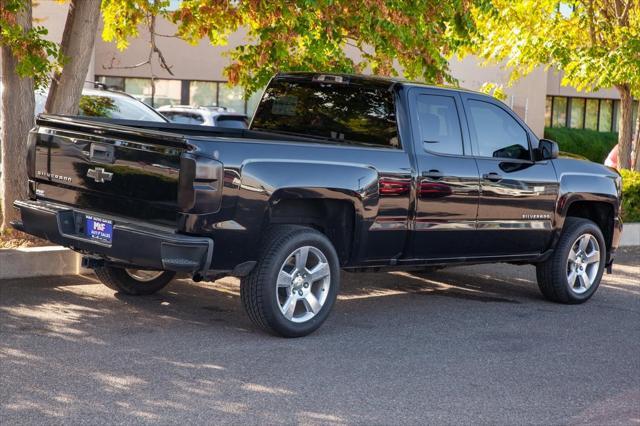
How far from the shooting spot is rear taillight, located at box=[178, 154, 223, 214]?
276 inches

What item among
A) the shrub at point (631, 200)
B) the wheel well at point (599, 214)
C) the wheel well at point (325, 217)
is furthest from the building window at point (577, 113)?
the wheel well at point (325, 217)

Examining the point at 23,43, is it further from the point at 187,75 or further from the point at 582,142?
the point at 582,142

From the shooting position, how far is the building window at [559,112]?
157 ft

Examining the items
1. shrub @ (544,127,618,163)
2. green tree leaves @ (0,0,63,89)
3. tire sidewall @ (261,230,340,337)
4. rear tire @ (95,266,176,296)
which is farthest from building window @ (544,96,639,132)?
tire sidewall @ (261,230,340,337)

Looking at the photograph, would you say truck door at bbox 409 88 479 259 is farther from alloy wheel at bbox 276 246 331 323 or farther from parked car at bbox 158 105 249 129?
parked car at bbox 158 105 249 129

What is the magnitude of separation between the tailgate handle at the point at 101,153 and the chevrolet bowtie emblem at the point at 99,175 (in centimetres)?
7

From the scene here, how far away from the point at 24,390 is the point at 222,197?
182 centimetres

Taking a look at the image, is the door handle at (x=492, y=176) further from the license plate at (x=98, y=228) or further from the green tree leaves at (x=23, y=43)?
the green tree leaves at (x=23, y=43)

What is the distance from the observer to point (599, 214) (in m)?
10.7

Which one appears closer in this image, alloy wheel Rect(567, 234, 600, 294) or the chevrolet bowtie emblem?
the chevrolet bowtie emblem

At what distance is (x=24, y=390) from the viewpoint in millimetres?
6098

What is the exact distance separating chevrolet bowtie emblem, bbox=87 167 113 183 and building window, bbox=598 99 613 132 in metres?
44.6

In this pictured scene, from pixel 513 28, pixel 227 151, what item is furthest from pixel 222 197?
pixel 513 28

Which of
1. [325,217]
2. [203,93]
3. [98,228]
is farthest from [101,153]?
[203,93]
